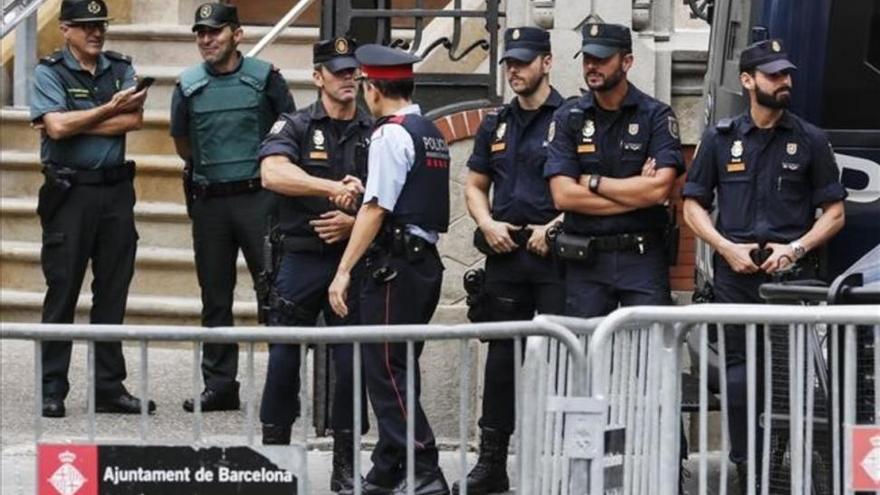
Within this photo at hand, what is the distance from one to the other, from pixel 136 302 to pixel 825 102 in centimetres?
441

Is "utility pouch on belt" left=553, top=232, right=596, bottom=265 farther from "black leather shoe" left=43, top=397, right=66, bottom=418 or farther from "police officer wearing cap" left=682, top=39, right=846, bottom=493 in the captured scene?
"black leather shoe" left=43, top=397, right=66, bottom=418

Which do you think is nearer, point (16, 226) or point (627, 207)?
point (627, 207)

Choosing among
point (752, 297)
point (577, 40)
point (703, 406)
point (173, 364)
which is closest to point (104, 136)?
point (173, 364)

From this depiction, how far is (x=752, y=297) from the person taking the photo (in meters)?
8.80

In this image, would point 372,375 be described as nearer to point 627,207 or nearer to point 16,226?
point 627,207

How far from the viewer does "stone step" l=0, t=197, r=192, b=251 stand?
12.3m

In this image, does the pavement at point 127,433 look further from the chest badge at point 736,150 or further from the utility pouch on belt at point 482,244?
the chest badge at point 736,150

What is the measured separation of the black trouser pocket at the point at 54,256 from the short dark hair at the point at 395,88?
2447 millimetres

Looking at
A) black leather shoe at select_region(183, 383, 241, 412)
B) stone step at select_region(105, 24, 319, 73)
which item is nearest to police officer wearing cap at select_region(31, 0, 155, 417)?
black leather shoe at select_region(183, 383, 241, 412)

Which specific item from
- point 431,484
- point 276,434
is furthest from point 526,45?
point 276,434

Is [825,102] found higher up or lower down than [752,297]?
higher up

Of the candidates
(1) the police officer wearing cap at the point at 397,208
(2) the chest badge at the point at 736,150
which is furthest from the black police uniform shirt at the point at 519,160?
(2) the chest badge at the point at 736,150

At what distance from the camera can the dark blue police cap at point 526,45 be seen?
358 inches

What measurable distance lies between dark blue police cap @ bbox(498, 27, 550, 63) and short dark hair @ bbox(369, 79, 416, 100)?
0.56 meters
